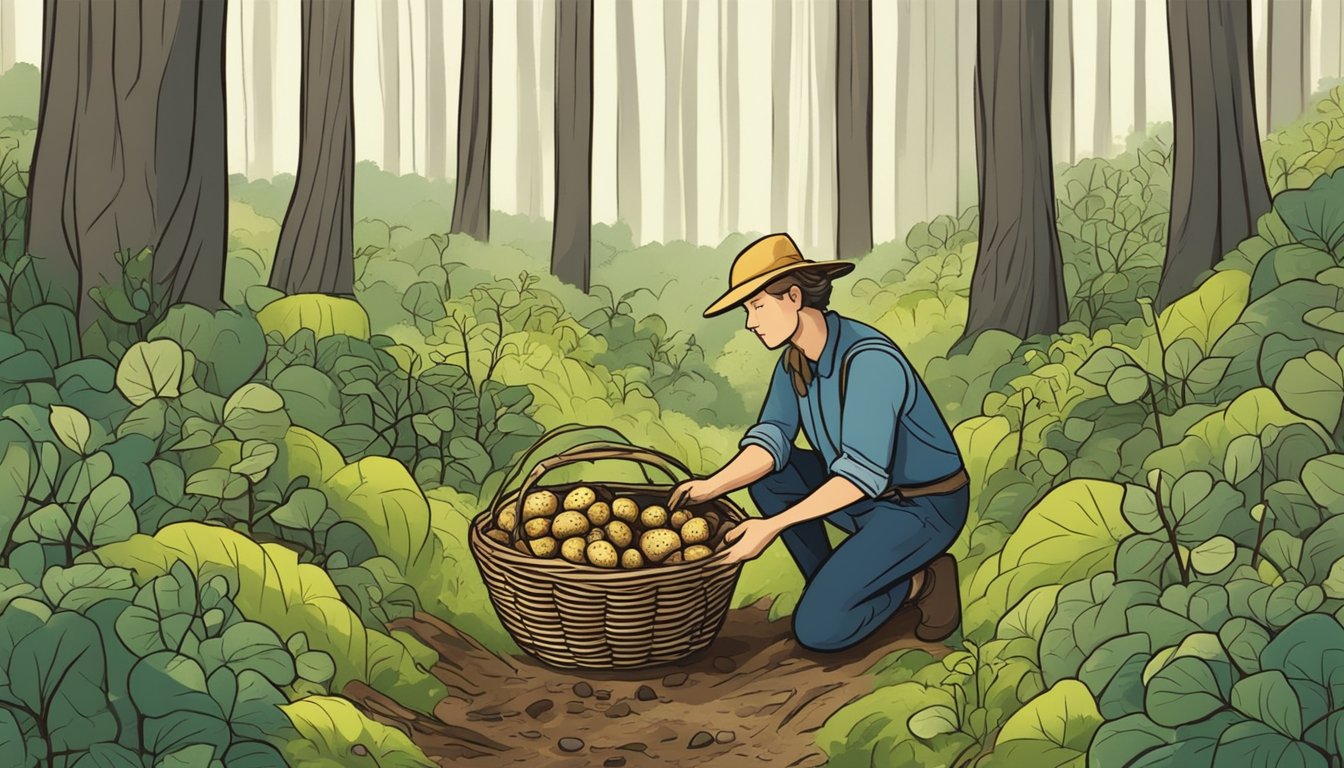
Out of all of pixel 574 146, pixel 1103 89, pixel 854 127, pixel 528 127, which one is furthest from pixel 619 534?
pixel 1103 89

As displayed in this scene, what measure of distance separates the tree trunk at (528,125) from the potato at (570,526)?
1087 millimetres

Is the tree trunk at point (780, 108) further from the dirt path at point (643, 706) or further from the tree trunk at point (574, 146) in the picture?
the dirt path at point (643, 706)

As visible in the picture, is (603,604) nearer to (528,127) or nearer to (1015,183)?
(528,127)

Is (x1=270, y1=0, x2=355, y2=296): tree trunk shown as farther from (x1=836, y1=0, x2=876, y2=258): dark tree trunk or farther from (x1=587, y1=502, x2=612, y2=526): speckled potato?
(x1=836, y1=0, x2=876, y2=258): dark tree trunk

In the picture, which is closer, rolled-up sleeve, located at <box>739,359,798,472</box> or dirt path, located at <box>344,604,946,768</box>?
dirt path, located at <box>344,604,946,768</box>

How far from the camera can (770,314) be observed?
3.28 meters

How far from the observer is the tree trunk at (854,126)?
3502 millimetres

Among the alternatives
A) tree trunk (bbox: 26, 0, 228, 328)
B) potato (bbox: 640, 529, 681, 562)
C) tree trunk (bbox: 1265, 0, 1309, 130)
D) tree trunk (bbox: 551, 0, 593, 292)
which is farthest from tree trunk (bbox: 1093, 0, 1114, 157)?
tree trunk (bbox: 26, 0, 228, 328)

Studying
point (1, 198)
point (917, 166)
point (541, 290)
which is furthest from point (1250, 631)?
point (1, 198)

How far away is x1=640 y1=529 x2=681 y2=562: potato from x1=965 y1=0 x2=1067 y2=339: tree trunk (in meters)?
1.20

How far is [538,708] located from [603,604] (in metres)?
0.40

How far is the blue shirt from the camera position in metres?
3.17

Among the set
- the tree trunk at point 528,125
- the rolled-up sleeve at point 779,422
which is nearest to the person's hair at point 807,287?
the rolled-up sleeve at point 779,422

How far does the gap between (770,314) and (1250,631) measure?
1653 millimetres
